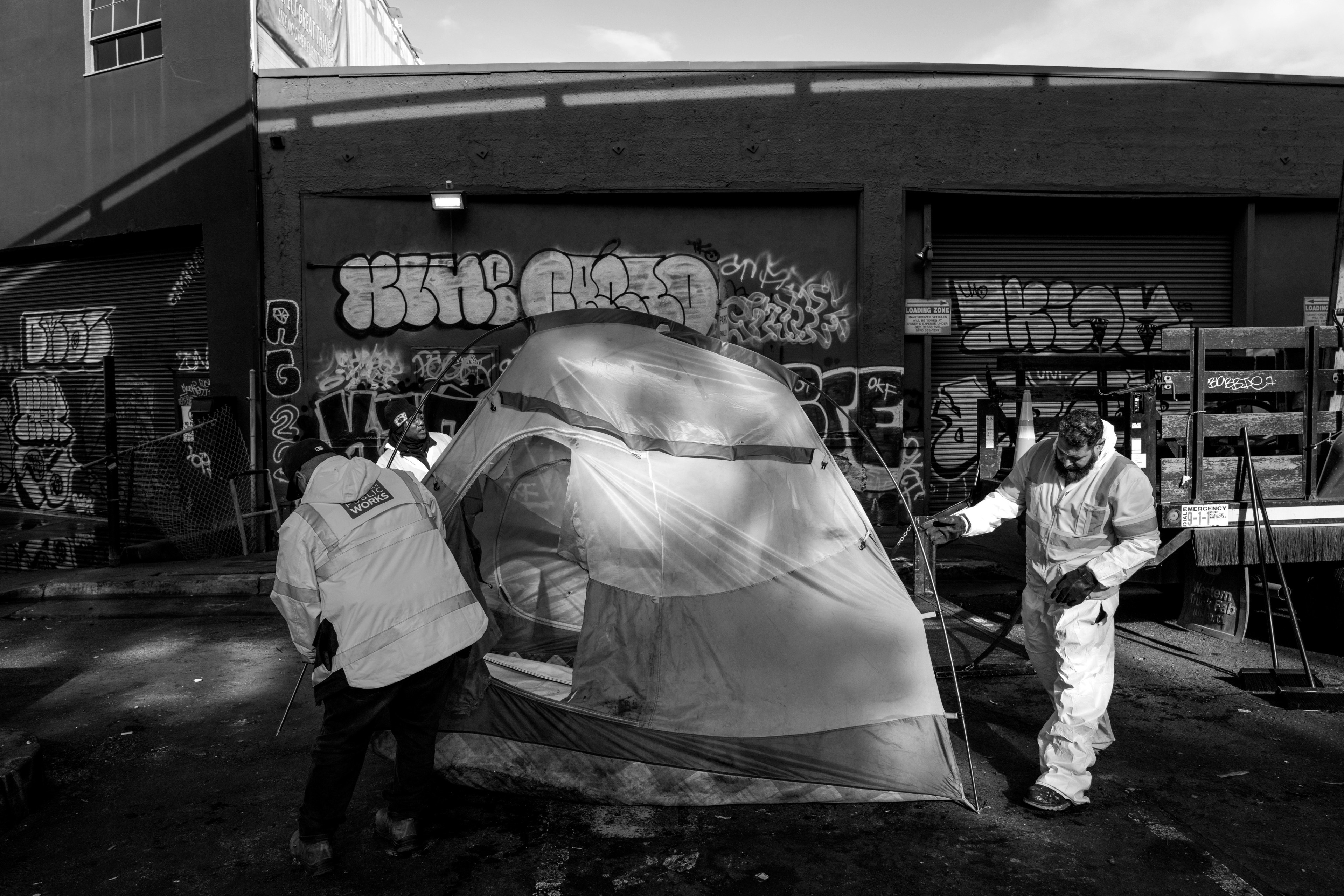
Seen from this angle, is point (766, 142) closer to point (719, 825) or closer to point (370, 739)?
point (719, 825)

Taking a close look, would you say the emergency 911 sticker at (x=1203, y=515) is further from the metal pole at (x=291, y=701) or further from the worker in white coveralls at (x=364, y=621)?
the metal pole at (x=291, y=701)

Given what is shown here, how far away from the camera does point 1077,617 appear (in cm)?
412

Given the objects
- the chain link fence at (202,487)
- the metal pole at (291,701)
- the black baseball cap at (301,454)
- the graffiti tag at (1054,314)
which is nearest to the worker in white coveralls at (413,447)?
the metal pole at (291,701)

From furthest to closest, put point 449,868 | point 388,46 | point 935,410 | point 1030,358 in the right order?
point 388,46 → point 935,410 → point 1030,358 → point 449,868

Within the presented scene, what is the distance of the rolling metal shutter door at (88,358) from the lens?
36.5 ft

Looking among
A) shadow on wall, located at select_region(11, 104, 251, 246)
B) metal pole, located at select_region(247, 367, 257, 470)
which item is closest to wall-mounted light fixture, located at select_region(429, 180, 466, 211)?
Answer: shadow on wall, located at select_region(11, 104, 251, 246)

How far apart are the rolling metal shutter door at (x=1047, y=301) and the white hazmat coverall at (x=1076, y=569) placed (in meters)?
6.58

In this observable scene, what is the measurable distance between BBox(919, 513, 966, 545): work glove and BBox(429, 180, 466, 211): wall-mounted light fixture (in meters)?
7.04

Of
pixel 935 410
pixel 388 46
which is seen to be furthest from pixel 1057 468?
pixel 388 46

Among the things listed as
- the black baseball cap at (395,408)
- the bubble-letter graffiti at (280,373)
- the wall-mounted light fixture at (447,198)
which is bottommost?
the black baseball cap at (395,408)

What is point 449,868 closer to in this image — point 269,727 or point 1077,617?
point 269,727

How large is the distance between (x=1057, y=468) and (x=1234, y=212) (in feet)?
28.0

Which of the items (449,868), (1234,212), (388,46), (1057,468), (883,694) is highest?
(388,46)

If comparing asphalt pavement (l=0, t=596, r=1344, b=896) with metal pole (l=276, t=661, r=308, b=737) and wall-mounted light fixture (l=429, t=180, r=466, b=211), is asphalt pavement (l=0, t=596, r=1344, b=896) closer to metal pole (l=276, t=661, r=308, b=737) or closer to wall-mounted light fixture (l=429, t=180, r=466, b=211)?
metal pole (l=276, t=661, r=308, b=737)
